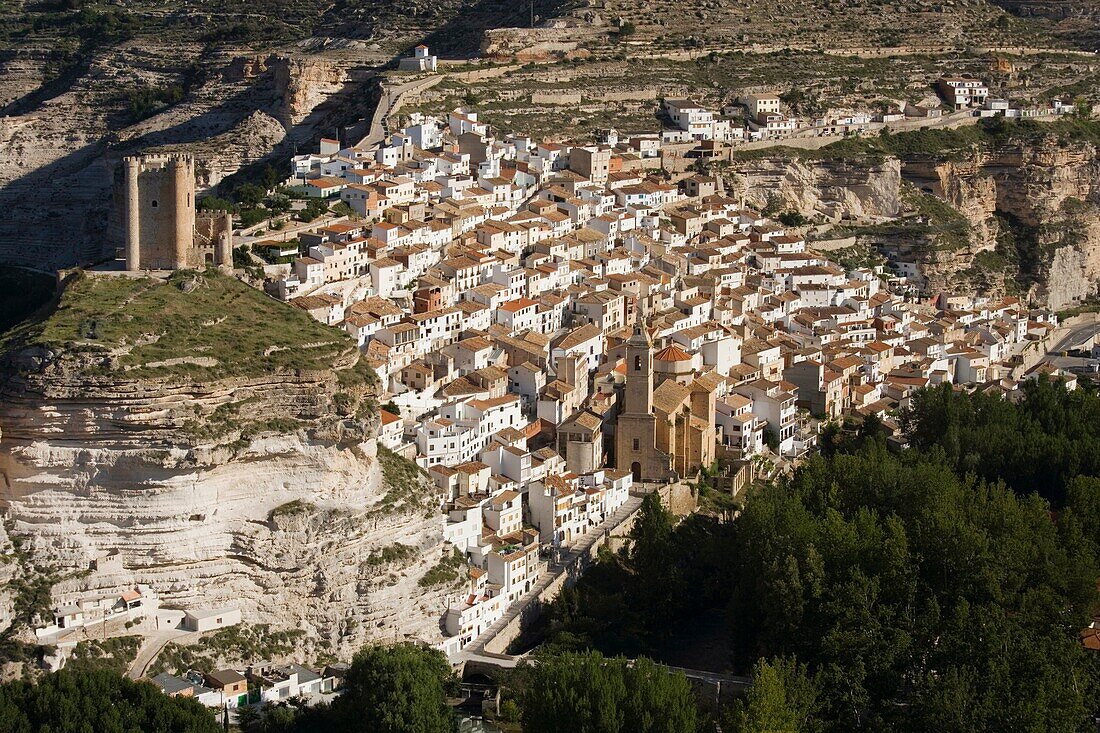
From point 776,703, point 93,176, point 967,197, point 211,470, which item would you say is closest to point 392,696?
point 211,470

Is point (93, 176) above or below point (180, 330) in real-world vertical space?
below

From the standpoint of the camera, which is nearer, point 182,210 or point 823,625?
point 823,625

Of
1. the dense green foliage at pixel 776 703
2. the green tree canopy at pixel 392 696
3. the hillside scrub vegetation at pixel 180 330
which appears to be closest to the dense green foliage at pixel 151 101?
the hillside scrub vegetation at pixel 180 330

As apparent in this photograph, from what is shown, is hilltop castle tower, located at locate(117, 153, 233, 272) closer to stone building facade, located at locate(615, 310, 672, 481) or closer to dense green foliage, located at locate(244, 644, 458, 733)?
stone building facade, located at locate(615, 310, 672, 481)

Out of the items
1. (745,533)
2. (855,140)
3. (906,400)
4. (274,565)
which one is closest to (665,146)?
(855,140)

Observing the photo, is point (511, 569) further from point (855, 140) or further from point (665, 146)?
point (855, 140)

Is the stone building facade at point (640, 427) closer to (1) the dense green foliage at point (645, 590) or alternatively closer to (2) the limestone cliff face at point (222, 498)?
(1) the dense green foliage at point (645, 590)

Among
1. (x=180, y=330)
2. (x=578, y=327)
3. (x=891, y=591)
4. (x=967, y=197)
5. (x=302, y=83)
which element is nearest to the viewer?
(x=180, y=330)

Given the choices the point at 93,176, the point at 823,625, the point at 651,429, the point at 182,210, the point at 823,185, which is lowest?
the point at 823,625

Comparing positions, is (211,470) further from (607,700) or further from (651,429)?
(651,429)

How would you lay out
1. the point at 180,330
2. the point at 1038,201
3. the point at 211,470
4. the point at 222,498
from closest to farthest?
1. the point at 211,470
2. the point at 222,498
3. the point at 180,330
4. the point at 1038,201
